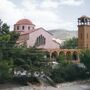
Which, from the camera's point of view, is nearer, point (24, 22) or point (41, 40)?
point (41, 40)

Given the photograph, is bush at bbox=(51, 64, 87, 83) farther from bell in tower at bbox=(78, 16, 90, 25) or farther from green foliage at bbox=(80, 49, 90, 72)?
bell in tower at bbox=(78, 16, 90, 25)

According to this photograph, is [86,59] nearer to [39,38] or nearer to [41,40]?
[39,38]

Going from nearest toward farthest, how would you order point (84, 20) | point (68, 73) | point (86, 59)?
point (68, 73), point (86, 59), point (84, 20)

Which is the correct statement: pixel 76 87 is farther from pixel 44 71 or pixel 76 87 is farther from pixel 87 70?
pixel 87 70

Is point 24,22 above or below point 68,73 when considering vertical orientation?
above

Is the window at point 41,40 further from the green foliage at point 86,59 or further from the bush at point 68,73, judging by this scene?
the bush at point 68,73

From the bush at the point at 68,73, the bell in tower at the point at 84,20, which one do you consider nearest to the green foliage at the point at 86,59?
the bush at the point at 68,73

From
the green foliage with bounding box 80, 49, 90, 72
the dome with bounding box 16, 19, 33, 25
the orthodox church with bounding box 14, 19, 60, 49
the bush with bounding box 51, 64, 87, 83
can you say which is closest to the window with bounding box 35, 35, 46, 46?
the orthodox church with bounding box 14, 19, 60, 49

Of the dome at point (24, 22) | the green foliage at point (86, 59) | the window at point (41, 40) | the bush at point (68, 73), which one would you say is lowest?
the bush at point (68, 73)

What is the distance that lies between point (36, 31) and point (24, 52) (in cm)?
3391

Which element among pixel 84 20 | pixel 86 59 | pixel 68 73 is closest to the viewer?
pixel 68 73

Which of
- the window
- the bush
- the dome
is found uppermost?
the dome

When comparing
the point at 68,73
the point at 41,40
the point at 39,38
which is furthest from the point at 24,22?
the point at 68,73

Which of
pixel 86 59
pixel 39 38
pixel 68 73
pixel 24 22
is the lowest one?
pixel 68 73
